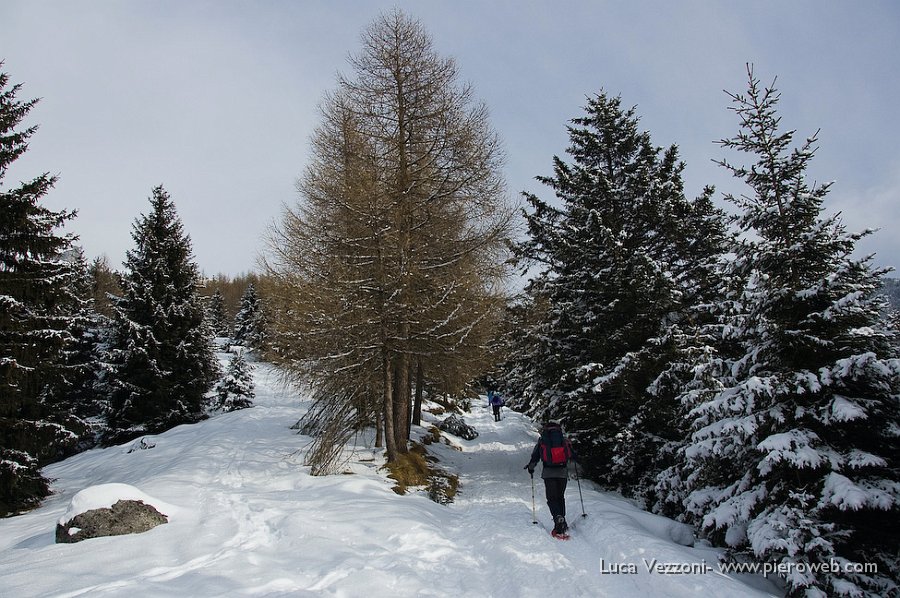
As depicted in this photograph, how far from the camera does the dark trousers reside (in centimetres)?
834

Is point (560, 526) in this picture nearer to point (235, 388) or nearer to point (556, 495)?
point (556, 495)

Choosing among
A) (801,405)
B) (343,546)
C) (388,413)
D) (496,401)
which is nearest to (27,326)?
(388,413)

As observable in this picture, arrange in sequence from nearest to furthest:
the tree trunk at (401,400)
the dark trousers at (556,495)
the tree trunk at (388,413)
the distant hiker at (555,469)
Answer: the distant hiker at (555,469)
the dark trousers at (556,495)
the tree trunk at (388,413)
the tree trunk at (401,400)

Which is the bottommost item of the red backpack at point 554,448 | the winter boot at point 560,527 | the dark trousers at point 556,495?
the winter boot at point 560,527

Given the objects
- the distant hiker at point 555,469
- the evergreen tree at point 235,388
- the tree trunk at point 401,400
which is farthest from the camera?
the evergreen tree at point 235,388

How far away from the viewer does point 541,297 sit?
49.0 feet

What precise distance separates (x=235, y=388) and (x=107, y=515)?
19935 millimetres

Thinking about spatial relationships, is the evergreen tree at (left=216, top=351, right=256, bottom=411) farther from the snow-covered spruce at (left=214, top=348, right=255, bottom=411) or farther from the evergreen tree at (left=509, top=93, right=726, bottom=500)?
the evergreen tree at (left=509, top=93, right=726, bottom=500)

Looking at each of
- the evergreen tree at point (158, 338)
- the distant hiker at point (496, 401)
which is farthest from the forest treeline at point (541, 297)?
the distant hiker at point (496, 401)

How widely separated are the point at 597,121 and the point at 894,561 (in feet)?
43.3

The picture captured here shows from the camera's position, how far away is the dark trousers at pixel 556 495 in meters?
8.34

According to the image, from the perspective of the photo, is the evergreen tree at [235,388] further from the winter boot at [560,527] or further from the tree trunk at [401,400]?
the winter boot at [560,527]

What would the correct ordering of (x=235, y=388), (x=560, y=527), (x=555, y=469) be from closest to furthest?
1. (x=560, y=527)
2. (x=555, y=469)
3. (x=235, y=388)

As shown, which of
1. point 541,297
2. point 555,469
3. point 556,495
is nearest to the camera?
point 556,495
